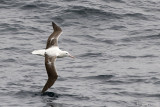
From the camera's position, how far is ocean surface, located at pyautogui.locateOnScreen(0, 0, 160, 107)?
18.7 meters

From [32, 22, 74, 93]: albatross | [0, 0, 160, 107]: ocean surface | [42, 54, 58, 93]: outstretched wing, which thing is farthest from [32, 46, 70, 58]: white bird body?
[0, 0, 160, 107]: ocean surface

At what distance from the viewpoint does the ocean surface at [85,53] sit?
1870cm

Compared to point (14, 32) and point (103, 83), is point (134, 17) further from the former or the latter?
point (103, 83)

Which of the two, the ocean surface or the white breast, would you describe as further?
the white breast

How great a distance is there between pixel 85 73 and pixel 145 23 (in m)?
7.01

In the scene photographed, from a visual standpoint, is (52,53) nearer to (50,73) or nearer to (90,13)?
(50,73)

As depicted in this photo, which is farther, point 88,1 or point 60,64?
point 88,1

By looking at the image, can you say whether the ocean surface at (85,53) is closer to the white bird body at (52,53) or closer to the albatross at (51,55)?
the albatross at (51,55)

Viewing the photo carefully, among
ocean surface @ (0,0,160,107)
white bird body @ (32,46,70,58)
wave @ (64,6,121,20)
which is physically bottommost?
ocean surface @ (0,0,160,107)

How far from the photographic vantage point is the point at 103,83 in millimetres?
20047

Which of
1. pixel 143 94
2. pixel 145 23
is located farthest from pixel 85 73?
pixel 145 23

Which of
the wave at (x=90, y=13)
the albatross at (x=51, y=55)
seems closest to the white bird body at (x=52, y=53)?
the albatross at (x=51, y=55)

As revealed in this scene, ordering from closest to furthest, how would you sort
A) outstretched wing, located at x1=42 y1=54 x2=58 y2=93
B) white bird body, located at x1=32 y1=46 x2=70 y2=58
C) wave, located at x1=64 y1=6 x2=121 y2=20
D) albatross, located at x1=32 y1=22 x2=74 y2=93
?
outstretched wing, located at x1=42 y1=54 x2=58 y2=93, albatross, located at x1=32 y1=22 x2=74 y2=93, white bird body, located at x1=32 y1=46 x2=70 y2=58, wave, located at x1=64 y1=6 x2=121 y2=20

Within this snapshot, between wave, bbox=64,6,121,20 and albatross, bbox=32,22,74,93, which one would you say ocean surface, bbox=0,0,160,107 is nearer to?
wave, bbox=64,6,121,20
